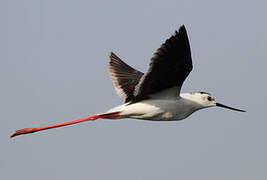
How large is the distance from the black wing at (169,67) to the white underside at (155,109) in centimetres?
19

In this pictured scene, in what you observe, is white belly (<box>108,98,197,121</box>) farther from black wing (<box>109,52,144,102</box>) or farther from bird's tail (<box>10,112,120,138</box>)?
black wing (<box>109,52,144,102</box>)

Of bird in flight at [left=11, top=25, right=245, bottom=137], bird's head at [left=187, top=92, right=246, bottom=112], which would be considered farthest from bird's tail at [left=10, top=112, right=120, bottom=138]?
bird's head at [left=187, top=92, right=246, bottom=112]

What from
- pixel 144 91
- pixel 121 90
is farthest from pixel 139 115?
pixel 121 90

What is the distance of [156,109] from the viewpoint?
9.34 metres

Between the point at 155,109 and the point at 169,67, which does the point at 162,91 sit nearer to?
the point at 155,109

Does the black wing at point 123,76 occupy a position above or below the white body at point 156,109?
above

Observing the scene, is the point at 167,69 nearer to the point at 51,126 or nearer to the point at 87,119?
the point at 87,119

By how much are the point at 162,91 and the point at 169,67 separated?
0.96 m

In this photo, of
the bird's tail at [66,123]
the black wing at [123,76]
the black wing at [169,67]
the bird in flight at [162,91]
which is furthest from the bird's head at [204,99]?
the bird's tail at [66,123]

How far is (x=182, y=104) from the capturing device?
9.55 m

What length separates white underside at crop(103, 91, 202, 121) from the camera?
9.34m

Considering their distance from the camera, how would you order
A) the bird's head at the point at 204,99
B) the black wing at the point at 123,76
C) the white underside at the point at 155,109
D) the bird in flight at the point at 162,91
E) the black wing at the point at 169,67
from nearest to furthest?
1. the black wing at the point at 169,67
2. the bird in flight at the point at 162,91
3. the white underside at the point at 155,109
4. the bird's head at the point at 204,99
5. the black wing at the point at 123,76

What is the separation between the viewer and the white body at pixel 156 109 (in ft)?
30.6

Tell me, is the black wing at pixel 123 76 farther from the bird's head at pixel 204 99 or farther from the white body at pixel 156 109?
the bird's head at pixel 204 99
